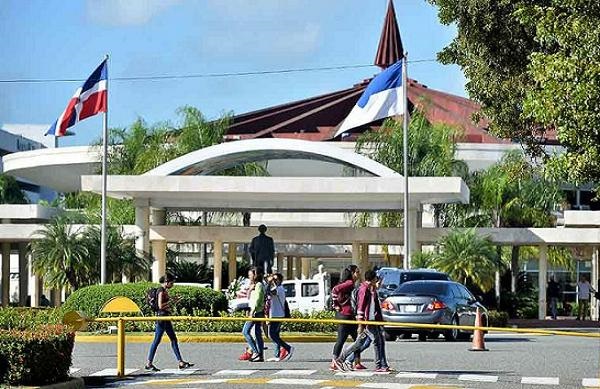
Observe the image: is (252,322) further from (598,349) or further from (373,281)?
(598,349)

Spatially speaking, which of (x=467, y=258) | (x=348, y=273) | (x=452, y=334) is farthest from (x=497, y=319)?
(x=348, y=273)

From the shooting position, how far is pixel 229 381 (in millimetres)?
19969

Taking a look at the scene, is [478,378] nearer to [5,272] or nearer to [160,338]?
[160,338]

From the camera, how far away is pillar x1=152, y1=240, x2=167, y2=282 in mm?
48531

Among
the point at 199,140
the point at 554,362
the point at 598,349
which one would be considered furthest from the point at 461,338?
the point at 199,140

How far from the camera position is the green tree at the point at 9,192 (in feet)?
266

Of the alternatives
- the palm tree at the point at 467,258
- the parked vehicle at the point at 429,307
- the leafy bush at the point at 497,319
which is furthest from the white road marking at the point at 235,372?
the palm tree at the point at 467,258

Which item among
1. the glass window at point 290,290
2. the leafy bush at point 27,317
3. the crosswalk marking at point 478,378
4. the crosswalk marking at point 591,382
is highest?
the glass window at point 290,290

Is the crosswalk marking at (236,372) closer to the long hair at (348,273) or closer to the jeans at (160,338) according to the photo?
the jeans at (160,338)

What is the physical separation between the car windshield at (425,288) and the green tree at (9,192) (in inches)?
2086

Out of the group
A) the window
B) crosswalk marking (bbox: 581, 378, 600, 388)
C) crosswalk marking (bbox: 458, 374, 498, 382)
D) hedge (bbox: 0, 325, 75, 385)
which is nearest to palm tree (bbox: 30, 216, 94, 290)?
the window

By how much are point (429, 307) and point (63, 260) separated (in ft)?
60.4

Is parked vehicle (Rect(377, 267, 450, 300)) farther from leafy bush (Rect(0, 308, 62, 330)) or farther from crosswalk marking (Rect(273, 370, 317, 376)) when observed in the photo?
crosswalk marking (Rect(273, 370, 317, 376))

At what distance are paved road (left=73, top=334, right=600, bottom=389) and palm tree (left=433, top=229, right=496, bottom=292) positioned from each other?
17449mm
